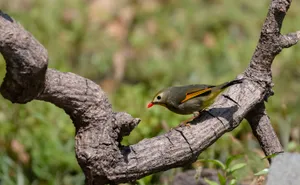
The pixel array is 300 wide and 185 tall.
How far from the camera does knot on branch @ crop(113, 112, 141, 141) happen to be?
11.9ft

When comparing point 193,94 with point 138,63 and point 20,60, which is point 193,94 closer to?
point 20,60

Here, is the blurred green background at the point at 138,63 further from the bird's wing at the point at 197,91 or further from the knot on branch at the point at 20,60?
the knot on branch at the point at 20,60

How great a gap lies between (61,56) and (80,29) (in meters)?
0.83

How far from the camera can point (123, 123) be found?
365 cm

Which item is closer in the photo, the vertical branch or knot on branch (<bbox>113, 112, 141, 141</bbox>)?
knot on branch (<bbox>113, 112, 141, 141</bbox>)

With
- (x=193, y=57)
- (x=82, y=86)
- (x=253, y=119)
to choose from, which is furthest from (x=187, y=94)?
(x=193, y=57)

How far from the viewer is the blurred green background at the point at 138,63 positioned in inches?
213

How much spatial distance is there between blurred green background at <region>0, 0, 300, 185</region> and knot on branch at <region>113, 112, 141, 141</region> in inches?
32.3

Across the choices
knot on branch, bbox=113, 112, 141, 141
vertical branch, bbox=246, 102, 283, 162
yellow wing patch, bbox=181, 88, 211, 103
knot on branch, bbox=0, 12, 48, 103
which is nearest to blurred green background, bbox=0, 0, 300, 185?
vertical branch, bbox=246, 102, 283, 162

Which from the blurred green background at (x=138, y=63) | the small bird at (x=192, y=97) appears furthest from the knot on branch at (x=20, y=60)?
the blurred green background at (x=138, y=63)

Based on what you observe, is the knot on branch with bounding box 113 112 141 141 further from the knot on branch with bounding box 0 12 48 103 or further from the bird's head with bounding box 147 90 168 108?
the bird's head with bounding box 147 90 168 108

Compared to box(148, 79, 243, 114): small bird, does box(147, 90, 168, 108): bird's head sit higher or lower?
higher

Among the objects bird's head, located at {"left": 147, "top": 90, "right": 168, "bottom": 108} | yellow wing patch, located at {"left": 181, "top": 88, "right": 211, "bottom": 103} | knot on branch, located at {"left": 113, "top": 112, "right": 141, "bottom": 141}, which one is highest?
bird's head, located at {"left": 147, "top": 90, "right": 168, "bottom": 108}

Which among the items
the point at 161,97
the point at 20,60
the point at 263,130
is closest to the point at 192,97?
the point at 161,97
